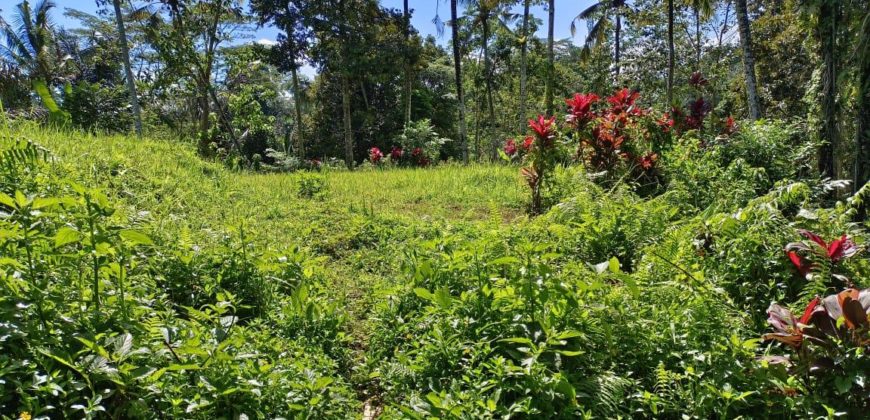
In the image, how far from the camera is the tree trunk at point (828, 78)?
179 inches

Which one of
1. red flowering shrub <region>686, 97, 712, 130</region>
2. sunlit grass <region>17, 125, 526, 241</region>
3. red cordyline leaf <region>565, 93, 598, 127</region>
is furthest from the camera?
red flowering shrub <region>686, 97, 712, 130</region>

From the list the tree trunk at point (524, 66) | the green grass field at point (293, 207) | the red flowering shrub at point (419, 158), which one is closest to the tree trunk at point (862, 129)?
the green grass field at point (293, 207)

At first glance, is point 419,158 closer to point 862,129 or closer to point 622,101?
point 622,101

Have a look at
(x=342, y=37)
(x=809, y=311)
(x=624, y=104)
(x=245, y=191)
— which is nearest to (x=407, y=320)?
(x=809, y=311)

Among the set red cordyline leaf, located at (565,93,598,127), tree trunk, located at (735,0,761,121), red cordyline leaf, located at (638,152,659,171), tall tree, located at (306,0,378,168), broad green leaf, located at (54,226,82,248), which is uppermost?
tall tree, located at (306,0,378,168)

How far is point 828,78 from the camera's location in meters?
4.67

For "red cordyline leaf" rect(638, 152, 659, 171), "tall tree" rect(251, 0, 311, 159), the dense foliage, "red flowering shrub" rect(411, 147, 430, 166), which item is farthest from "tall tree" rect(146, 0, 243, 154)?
"red cordyline leaf" rect(638, 152, 659, 171)

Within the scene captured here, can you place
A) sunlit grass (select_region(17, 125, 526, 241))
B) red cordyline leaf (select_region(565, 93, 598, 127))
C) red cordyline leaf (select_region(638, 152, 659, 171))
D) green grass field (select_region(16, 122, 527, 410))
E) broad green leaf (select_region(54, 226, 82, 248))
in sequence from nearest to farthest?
broad green leaf (select_region(54, 226, 82, 248)) < green grass field (select_region(16, 122, 527, 410)) < sunlit grass (select_region(17, 125, 526, 241)) < red cordyline leaf (select_region(638, 152, 659, 171)) < red cordyline leaf (select_region(565, 93, 598, 127))

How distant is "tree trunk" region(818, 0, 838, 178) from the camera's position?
4.55 metres

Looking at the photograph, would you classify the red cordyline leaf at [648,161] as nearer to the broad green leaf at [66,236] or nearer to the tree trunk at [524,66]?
the broad green leaf at [66,236]

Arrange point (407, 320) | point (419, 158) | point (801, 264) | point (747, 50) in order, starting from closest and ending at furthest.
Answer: point (801, 264), point (407, 320), point (747, 50), point (419, 158)

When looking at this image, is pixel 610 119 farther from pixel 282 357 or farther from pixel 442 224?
pixel 282 357

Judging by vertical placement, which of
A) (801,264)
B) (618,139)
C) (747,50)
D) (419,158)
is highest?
(747,50)

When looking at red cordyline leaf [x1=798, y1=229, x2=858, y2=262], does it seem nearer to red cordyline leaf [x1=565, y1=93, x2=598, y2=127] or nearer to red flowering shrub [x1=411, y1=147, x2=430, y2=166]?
red cordyline leaf [x1=565, y1=93, x2=598, y2=127]
